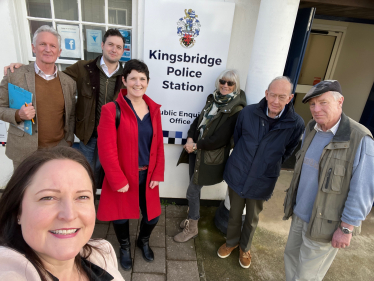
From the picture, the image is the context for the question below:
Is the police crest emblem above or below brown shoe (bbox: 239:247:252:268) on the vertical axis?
above

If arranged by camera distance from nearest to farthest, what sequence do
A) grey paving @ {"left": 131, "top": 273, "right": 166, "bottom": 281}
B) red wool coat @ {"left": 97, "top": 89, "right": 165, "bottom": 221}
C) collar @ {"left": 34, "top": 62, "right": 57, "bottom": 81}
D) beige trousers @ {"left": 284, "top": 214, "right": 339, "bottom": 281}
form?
1. beige trousers @ {"left": 284, "top": 214, "right": 339, "bottom": 281}
2. red wool coat @ {"left": 97, "top": 89, "right": 165, "bottom": 221}
3. collar @ {"left": 34, "top": 62, "right": 57, "bottom": 81}
4. grey paving @ {"left": 131, "top": 273, "right": 166, "bottom": 281}

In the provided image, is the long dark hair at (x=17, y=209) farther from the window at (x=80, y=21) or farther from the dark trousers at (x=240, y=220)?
the window at (x=80, y=21)

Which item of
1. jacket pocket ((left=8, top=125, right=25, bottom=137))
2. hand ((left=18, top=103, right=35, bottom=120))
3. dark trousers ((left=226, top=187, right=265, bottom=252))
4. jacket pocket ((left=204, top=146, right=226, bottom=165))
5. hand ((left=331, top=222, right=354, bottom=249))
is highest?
hand ((left=18, top=103, right=35, bottom=120))

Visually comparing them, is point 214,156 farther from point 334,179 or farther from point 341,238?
point 341,238

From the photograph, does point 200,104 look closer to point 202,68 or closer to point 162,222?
point 202,68

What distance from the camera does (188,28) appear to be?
8.73ft

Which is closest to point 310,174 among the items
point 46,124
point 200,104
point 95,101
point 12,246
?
Result: point 200,104

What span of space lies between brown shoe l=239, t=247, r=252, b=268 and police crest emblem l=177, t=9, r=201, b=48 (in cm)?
251

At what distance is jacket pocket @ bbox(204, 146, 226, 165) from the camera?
8.36 feet

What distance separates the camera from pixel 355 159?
157 centimetres

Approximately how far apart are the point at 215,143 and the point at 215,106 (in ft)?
1.41

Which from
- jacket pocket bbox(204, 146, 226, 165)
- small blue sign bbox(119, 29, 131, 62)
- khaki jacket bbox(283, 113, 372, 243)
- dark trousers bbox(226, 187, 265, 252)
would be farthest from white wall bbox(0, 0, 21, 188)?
khaki jacket bbox(283, 113, 372, 243)

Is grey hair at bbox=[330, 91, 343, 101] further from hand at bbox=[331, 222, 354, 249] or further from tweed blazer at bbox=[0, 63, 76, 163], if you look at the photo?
tweed blazer at bbox=[0, 63, 76, 163]

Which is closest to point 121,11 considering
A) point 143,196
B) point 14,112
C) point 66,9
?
point 66,9
